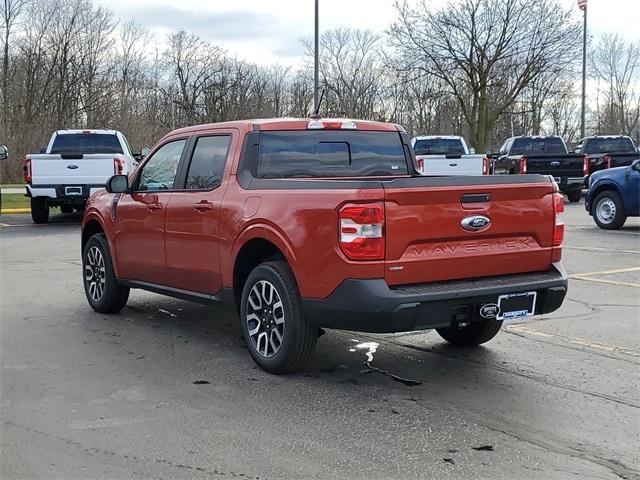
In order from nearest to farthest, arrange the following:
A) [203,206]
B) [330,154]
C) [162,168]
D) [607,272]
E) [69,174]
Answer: [203,206]
[330,154]
[162,168]
[607,272]
[69,174]

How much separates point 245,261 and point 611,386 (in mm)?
2675

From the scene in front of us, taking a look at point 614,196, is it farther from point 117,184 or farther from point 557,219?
point 117,184

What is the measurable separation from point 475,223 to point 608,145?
2261 cm

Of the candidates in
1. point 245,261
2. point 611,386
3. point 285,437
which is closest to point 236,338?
point 245,261

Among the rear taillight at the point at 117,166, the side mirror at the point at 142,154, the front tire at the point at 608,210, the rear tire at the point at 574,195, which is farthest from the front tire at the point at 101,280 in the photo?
the rear tire at the point at 574,195

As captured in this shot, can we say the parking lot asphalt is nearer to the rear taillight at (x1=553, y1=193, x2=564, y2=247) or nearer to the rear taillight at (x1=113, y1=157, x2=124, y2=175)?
the rear taillight at (x1=553, y1=193, x2=564, y2=247)

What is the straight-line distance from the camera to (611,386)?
4.95 meters

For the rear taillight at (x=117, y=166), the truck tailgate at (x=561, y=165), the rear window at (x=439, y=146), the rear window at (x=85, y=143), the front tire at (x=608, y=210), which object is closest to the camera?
the front tire at (x=608, y=210)

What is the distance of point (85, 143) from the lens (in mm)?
17625

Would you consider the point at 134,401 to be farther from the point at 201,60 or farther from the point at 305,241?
the point at 201,60

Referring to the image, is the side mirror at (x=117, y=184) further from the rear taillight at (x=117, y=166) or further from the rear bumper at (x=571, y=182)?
the rear bumper at (x=571, y=182)

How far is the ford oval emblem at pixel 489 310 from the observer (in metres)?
4.76

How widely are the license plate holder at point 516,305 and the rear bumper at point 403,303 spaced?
0.12 ft

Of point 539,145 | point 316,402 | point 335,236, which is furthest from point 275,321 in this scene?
point 539,145
